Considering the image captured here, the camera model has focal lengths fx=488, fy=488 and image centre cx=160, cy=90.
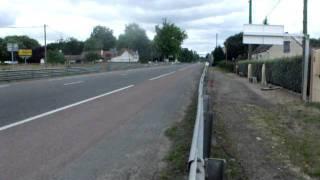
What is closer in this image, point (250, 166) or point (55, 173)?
point (55, 173)

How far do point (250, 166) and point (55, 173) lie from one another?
307 centimetres

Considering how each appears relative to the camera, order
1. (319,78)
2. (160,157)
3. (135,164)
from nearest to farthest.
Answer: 1. (135,164)
2. (160,157)
3. (319,78)

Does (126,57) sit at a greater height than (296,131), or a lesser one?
greater

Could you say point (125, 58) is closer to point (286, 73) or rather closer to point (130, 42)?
point (130, 42)

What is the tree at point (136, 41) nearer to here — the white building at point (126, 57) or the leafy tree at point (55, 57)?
the white building at point (126, 57)

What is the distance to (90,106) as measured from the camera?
14.7 meters

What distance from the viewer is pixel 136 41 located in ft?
555

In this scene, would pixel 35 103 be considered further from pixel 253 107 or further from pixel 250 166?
pixel 250 166

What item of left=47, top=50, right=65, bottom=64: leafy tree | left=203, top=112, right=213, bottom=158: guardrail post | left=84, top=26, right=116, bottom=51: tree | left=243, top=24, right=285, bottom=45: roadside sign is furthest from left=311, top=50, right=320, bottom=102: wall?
left=84, top=26, right=116, bottom=51: tree

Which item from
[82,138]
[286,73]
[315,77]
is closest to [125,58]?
[286,73]

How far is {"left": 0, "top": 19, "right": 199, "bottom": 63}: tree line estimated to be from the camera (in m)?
167

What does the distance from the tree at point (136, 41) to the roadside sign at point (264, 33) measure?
137m

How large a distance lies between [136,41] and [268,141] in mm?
160384

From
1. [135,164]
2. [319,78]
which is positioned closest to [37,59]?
[319,78]
